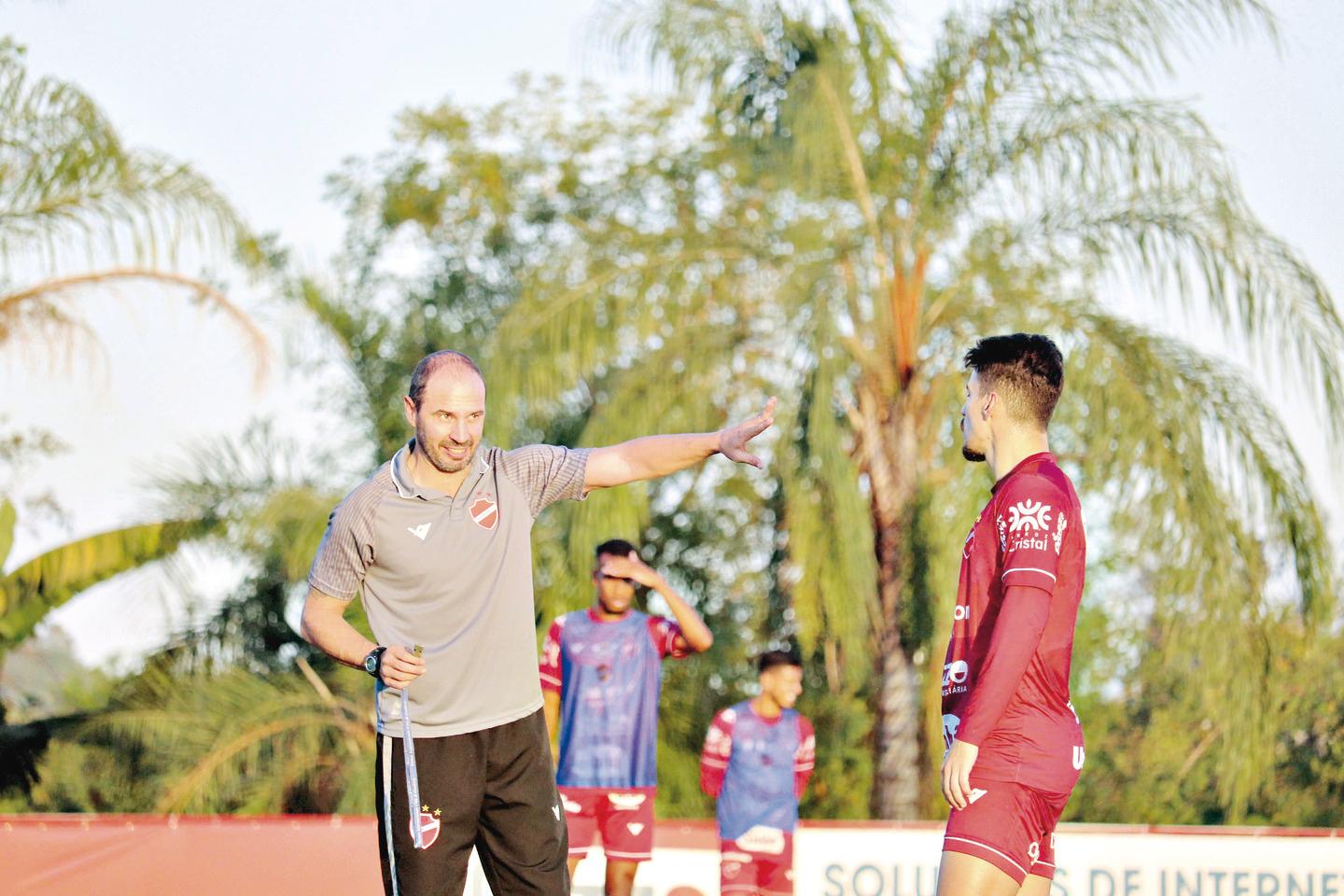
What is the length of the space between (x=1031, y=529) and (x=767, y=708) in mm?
3948

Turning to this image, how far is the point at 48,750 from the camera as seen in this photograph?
12453mm

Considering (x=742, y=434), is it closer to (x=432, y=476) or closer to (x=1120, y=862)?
(x=432, y=476)

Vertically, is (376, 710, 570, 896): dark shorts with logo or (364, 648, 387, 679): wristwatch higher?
(364, 648, 387, 679): wristwatch

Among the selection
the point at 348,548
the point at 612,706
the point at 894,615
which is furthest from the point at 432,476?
the point at 894,615

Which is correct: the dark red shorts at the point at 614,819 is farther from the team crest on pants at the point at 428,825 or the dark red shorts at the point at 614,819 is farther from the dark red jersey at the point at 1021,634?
the dark red jersey at the point at 1021,634

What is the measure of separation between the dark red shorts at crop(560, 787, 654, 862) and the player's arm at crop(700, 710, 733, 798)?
527mm

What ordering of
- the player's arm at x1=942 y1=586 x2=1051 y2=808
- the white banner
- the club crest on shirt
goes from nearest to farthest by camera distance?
the player's arm at x1=942 y1=586 x2=1051 y2=808, the club crest on shirt, the white banner

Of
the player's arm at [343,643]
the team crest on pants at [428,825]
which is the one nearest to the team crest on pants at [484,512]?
the player's arm at [343,643]

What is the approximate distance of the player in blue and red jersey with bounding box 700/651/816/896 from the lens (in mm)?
7215

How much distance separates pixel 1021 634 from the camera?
3643 mm

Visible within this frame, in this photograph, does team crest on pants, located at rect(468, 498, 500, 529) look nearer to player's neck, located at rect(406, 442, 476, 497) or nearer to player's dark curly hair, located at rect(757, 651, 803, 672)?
player's neck, located at rect(406, 442, 476, 497)

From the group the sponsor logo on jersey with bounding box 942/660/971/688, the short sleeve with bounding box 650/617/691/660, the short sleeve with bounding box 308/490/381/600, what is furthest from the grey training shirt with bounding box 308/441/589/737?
the short sleeve with bounding box 650/617/691/660

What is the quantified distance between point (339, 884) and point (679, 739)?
18.0ft

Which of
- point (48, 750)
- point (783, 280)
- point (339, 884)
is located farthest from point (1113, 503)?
point (48, 750)
